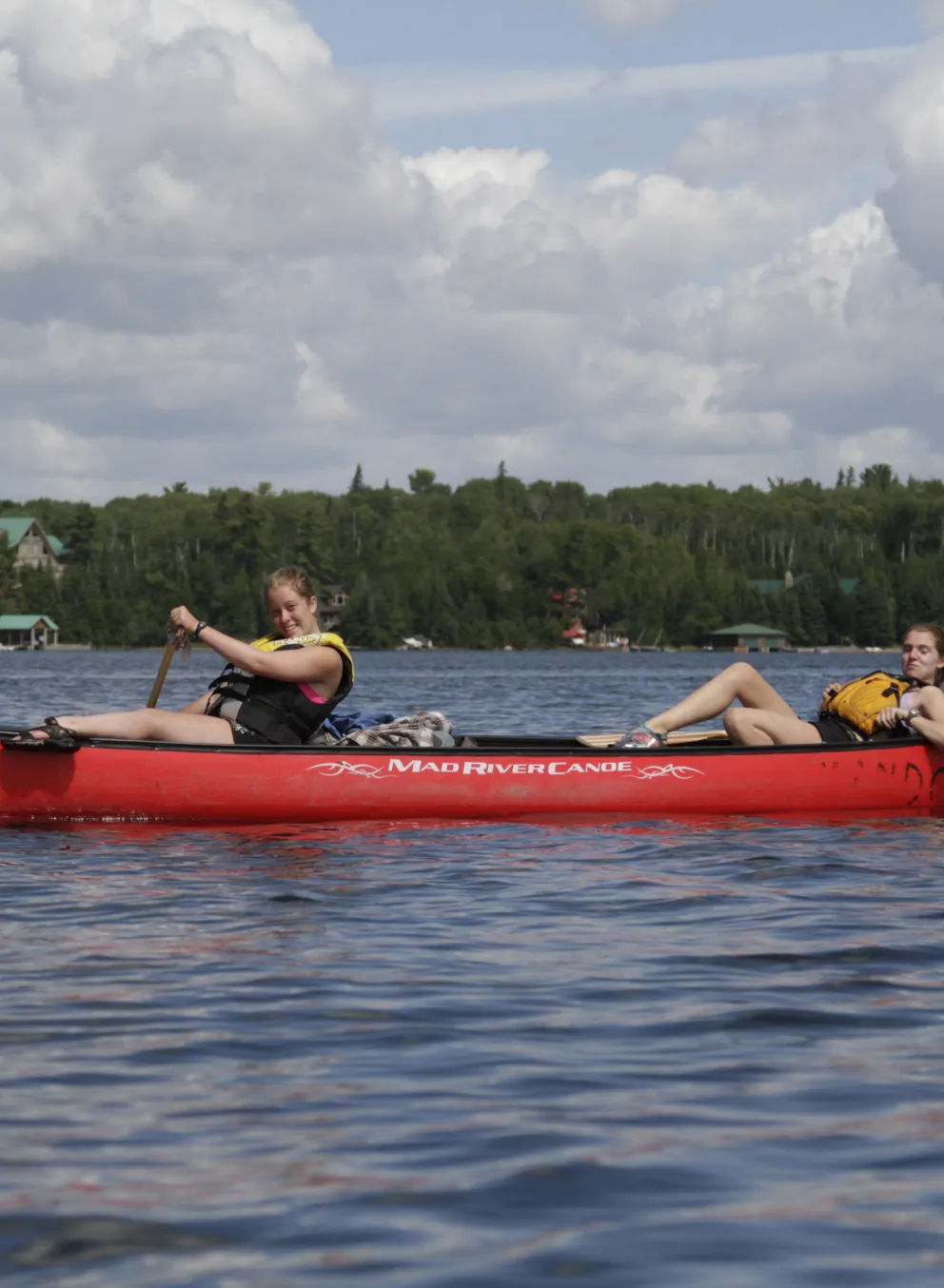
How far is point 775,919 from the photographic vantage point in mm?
8266

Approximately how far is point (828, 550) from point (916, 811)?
148m

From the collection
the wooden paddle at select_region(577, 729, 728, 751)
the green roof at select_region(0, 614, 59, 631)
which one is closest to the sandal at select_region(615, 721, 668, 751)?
the wooden paddle at select_region(577, 729, 728, 751)

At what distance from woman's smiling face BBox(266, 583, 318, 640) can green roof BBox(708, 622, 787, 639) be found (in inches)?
5440

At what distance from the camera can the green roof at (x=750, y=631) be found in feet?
484

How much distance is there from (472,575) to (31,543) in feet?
127

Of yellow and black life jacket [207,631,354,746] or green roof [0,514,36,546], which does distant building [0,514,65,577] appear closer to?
green roof [0,514,36,546]

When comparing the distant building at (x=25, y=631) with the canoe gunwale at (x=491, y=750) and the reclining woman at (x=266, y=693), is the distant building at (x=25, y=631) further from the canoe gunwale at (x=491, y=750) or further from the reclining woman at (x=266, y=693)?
the canoe gunwale at (x=491, y=750)

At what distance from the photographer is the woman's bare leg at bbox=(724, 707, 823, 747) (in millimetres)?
12078

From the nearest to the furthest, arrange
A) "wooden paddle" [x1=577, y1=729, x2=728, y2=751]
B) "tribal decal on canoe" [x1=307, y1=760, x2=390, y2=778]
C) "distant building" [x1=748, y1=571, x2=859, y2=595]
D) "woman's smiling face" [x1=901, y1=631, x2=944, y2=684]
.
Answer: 1. "tribal decal on canoe" [x1=307, y1=760, x2=390, y2=778]
2. "woman's smiling face" [x1=901, y1=631, x2=944, y2=684]
3. "wooden paddle" [x1=577, y1=729, x2=728, y2=751]
4. "distant building" [x1=748, y1=571, x2=859, y2=595]

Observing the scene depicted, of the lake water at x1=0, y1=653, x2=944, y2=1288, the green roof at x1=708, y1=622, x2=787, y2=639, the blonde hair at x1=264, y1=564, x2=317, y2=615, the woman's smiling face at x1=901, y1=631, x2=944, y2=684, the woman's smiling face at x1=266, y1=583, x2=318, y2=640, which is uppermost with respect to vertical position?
the green roof at x1=708, y1=622, x2=787, y2=639

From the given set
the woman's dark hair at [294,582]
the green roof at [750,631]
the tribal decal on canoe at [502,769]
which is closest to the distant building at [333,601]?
the green roof at [750,631]

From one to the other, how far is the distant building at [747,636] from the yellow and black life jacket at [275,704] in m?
137

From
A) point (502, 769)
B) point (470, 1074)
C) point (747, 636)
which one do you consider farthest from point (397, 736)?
point (747, 636)

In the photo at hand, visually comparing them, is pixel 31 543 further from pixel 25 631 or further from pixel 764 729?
pixel 764 729
